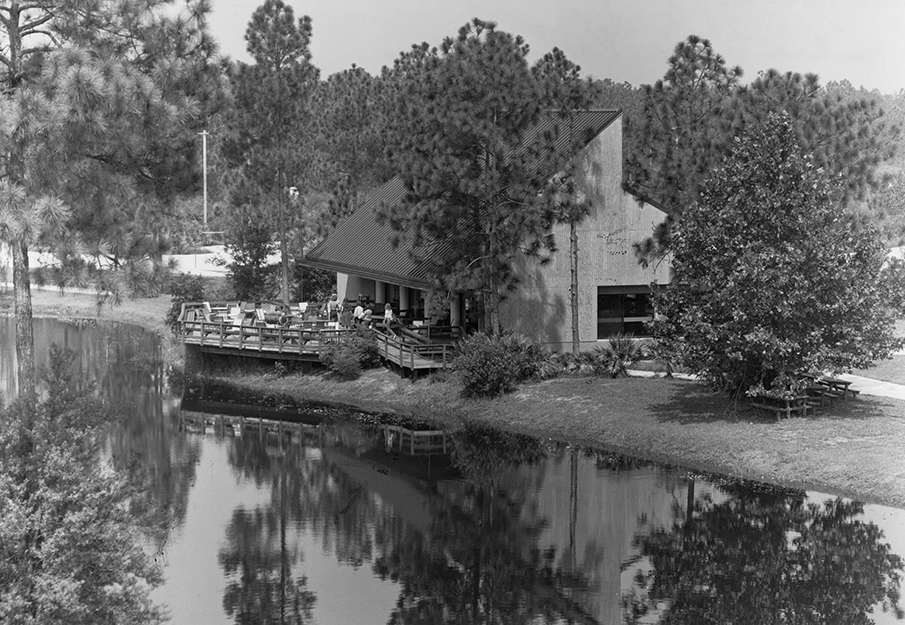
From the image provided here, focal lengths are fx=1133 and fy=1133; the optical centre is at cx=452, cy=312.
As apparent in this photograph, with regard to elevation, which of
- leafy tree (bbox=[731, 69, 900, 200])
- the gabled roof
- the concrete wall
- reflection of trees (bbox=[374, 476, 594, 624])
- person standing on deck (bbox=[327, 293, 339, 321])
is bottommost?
reflection of trees (bbox=[374, 476, 594, 624])

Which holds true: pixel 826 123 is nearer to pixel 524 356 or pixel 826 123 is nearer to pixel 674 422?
pixel 524 356

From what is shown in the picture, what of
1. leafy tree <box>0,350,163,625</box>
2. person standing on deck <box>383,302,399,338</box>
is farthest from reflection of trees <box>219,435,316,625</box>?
person standing on deck <box>383,302,399,338</box>

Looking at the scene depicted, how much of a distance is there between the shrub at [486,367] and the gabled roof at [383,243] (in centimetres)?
309

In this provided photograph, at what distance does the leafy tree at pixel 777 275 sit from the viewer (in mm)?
26859

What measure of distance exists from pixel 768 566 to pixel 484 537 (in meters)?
5.34

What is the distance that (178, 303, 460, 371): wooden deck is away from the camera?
37.0 meters

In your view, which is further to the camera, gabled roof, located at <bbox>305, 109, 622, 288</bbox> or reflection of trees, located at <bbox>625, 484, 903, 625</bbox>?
gabled roof, located at <bbox>305, 109, 622, 288</bbox>

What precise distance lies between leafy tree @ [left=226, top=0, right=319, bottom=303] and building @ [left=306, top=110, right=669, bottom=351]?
12628 mm

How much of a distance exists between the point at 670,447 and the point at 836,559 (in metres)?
8.52

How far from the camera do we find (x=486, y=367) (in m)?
34.0

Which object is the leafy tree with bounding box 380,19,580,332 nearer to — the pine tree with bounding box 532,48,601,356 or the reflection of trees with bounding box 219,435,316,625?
the pine tree with bounding box 532,48,601,356

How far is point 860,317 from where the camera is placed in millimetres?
27141

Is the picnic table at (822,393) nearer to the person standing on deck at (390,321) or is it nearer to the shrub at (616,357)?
the shrub at (616,357)

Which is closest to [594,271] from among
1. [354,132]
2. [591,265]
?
[591,265]
